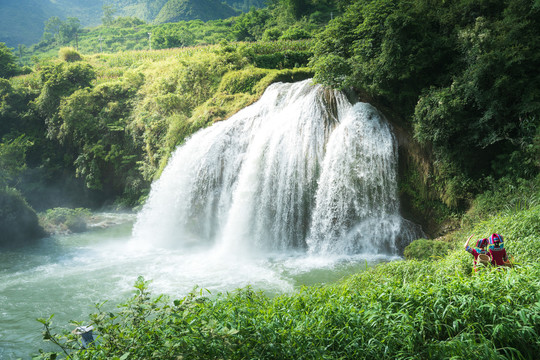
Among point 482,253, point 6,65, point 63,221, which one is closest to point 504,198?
point 482,253

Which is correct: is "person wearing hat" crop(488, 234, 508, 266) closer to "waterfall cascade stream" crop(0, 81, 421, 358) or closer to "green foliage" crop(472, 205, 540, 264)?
"green foliage" crop(472, 205, 540, 264)

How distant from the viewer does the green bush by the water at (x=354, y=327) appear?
2.82 meters

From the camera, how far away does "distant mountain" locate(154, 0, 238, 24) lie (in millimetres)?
59344

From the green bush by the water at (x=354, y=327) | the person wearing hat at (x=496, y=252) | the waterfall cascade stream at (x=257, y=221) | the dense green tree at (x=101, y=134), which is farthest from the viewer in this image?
the dense green tree at (x=101, y=134)

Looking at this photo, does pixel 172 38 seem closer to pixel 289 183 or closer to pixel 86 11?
pixel 289 183

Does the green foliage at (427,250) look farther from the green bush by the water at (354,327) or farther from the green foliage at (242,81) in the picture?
the green foliage at (242,81)

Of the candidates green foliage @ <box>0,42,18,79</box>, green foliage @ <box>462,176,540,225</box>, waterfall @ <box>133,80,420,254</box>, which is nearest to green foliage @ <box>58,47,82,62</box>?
green foliage @ <box>0,42,18,79</box>

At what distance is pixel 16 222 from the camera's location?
11.6 metres

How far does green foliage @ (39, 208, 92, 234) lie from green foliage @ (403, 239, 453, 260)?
11222 millimetres

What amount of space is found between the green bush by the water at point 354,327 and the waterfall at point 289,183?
498 centimetres

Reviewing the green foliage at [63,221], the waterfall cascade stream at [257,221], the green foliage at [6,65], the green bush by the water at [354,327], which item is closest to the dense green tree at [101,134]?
the green foliage at [63,221]

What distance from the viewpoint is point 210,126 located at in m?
12.4

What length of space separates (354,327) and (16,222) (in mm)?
12244

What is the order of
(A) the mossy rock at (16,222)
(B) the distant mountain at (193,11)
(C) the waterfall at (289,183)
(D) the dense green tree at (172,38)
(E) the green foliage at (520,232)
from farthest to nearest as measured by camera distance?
(B) the distant mountain at (193,11) → (D) the dense green tree at (172,38) → (A) the mossy rock at (16,222) → (C) the waterfall at (289,183) → (E) the green foliage at (520,232)
